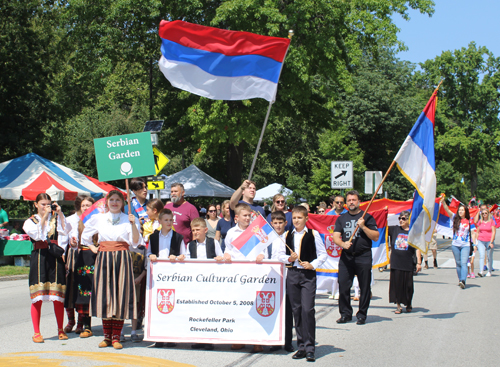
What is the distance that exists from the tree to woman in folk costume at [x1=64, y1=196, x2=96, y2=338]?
5016 cm

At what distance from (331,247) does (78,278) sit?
573 centimetres

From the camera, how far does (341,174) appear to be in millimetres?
15875

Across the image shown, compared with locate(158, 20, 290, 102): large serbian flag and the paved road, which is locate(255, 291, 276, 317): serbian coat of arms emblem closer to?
the paved road

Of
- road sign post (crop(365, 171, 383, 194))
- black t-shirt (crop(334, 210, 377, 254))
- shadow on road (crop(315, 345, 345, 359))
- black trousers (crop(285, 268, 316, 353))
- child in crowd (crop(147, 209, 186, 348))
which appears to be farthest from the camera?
road sign post (crop(365, 171, 383, 194))

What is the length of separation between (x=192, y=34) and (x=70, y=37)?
16.8m

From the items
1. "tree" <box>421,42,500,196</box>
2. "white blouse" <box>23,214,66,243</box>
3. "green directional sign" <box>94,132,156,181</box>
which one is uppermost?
"tree" <box>421,42,500,196</box>

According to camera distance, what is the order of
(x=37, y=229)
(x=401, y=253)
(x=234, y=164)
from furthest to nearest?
(x=234, y=164)
(x=401, y=253)
(x=37, y=229)

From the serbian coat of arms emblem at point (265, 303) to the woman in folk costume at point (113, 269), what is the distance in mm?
1491

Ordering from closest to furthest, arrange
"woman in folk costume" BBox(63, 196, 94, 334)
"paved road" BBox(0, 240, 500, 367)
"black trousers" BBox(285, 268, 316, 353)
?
"paved road" BBox(0, 240, 500, 367), "black trousers" BBox(285, 268, 316, 353), "woman in folk costume" BBox(63, 196, 94, 334)

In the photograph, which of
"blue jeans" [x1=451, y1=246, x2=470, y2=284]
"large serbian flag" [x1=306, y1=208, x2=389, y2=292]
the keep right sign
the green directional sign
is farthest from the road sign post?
the green directional sign

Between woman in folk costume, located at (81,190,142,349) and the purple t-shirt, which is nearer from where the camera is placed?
woman in folk costume, located at (81,190,142,349)

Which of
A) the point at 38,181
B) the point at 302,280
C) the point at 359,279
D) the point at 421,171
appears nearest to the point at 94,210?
the point at 302,280

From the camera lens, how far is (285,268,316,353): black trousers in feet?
20.7

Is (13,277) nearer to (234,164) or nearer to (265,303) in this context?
(265,303)
